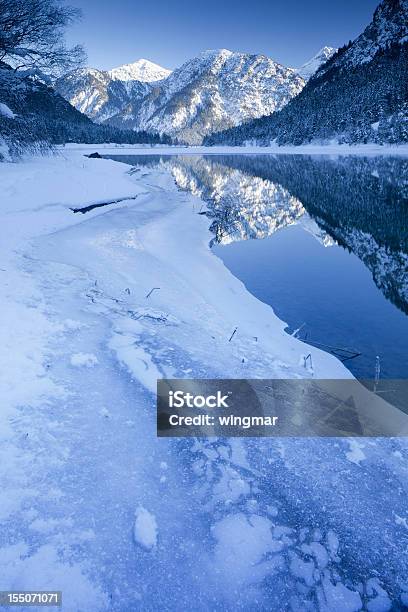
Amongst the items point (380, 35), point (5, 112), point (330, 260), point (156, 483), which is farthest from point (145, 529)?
point (380, 35)

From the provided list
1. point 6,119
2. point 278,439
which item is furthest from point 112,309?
point 6,119

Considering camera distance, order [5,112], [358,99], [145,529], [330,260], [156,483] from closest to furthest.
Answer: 1. [145,529]
2. [156,483]
3. [330,260]
4. [5,112]
5. [358,99]

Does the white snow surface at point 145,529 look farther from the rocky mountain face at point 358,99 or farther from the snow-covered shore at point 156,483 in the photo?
the rocky mountain face at point 358,99

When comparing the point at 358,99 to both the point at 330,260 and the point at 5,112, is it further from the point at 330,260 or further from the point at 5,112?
the point at 5,112

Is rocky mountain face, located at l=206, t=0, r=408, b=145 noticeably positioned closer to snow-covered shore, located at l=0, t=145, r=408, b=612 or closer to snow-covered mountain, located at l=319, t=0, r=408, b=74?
snow-covered mountain, located at l=319, t=0, r=408, b=74

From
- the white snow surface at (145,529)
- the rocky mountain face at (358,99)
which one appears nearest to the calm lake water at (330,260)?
the white snow surface at (145,529)

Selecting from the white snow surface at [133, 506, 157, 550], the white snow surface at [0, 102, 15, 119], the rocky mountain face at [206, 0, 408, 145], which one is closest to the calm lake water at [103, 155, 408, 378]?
the white snow surface at [133, 506, 157, 550]

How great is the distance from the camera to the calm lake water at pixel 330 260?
7711mm

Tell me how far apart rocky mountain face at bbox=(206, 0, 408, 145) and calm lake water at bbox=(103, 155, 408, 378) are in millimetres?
77787

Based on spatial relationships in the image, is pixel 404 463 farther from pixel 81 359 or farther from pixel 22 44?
pixel 22 44

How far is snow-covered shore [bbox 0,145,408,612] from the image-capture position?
246cm

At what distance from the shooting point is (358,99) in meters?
110

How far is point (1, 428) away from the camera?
339cm

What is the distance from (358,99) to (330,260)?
121358 mm
